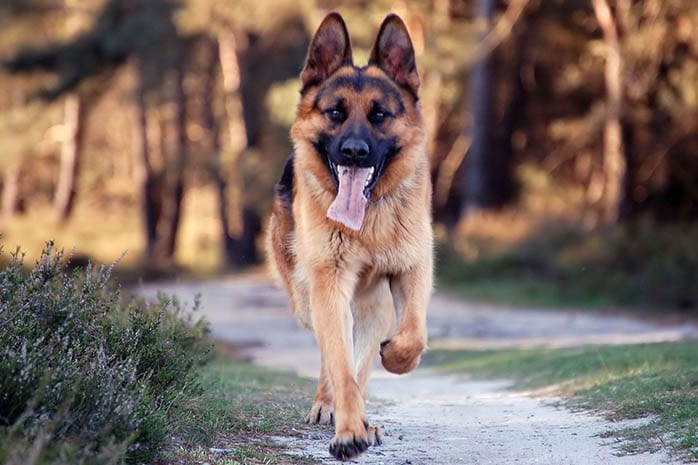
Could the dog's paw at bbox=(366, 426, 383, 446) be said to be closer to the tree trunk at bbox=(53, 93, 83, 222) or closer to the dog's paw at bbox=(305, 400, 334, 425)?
the dog's paw at bbox=(305, 400, 334, 425)

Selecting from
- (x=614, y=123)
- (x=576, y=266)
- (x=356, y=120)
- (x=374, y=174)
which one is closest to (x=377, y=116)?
(x=356, y=120)

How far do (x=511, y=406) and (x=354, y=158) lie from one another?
2874mm

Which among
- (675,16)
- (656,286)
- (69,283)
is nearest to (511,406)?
(69,283)

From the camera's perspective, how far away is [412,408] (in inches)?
330

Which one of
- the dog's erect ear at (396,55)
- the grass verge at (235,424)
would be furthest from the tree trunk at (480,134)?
the dog's erect ear at (396,55)

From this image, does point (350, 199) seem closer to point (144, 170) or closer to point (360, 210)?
point (360, 210)

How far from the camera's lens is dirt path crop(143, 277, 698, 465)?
607 cm

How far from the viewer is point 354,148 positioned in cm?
636

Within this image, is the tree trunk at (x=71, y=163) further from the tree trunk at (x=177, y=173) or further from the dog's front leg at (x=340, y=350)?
the dog's front leg at (x=340, y=350)

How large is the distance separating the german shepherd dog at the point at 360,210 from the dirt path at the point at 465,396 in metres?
0.47

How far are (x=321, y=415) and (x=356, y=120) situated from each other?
2033 mm

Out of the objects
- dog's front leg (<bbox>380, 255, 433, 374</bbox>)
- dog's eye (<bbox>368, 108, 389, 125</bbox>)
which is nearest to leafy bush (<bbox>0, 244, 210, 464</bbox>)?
dog's front leg (<bbox>380, 255, 433, 374</bbox>)

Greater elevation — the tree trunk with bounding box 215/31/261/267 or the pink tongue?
the tree trunk with bounding box 215/31/261/267

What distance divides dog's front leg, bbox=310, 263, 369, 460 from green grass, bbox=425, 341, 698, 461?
158cm
